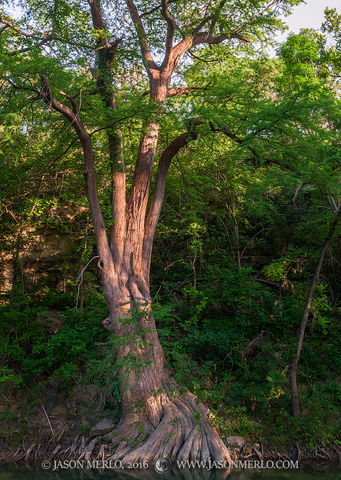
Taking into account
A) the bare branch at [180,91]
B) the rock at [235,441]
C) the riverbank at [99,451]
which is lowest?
the riverbank at [99,451]

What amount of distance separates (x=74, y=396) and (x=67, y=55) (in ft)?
22.9

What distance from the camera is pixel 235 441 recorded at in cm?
694

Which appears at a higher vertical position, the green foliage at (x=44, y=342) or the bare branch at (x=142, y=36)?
the bare branch at (x=142, y=36)

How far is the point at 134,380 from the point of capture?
287 inches

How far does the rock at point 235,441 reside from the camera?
6.89m

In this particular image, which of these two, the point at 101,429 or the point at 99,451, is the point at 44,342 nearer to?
the point at 101,429

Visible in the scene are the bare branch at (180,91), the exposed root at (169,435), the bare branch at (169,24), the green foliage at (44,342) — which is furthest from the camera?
the bare branch at (180,91)

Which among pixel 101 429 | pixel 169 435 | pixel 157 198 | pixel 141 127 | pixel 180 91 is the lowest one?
pixel 101 429

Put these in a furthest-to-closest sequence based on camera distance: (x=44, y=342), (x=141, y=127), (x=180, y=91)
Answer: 1. (x=180, y=91)
2. (x=44, y=342)
3. (x=141, y=127)

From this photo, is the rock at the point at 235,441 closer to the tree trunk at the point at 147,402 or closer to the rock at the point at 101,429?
the tree trunk at the point at 147,402

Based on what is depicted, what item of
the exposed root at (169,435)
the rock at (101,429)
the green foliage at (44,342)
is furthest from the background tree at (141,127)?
the green foliage at (44,342)

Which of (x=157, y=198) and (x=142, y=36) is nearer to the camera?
(x=142, y=36)

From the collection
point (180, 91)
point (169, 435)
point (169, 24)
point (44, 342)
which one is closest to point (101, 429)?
point (169, 435)

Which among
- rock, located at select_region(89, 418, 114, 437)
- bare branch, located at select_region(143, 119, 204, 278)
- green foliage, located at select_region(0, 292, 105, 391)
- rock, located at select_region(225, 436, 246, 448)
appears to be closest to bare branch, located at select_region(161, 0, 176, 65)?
bare branch, located at select_region(143, 119, 204, 278)
